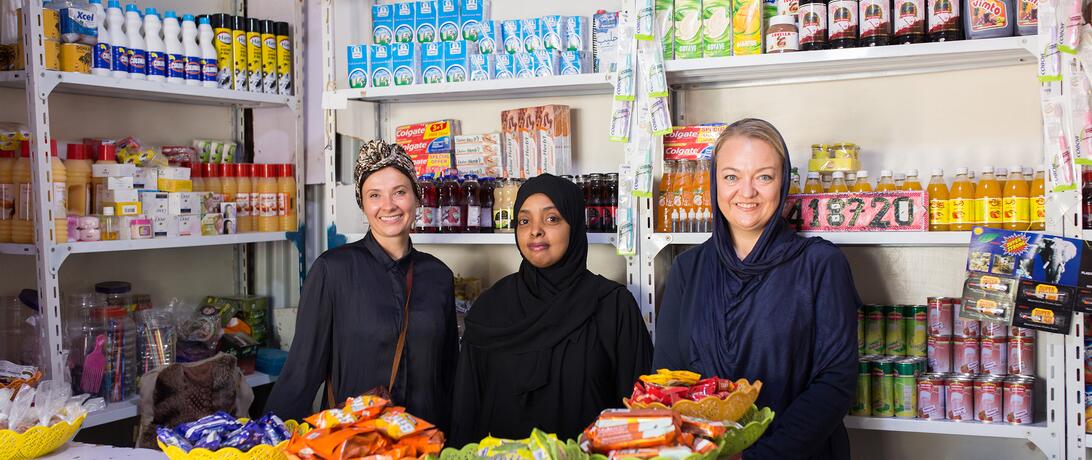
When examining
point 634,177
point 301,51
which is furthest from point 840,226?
point 301,51

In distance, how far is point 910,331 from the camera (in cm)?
270

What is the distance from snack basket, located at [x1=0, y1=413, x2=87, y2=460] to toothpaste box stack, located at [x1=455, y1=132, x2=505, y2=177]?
1636 mm

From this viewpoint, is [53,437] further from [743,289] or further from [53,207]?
[743,289]

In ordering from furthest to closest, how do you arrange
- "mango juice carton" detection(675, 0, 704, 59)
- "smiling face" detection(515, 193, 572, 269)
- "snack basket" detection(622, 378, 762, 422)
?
"mango juice carton" detection(675, 0, 704, 59) < "smiling face" detection(515, 193, 572, 269) < "snack basket" detection(622, 378, 762, 422)

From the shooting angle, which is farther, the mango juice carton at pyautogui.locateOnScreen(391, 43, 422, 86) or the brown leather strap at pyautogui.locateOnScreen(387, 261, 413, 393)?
the mango juice carton at pyautogui.locateOnScreen(391, 43, 422, 86)

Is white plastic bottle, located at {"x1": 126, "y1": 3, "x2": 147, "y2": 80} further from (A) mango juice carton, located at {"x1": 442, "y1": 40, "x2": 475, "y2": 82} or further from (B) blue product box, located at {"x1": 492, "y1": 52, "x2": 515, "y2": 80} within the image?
(B) blue product box, located at {"x1": 492, "y1": 52, "x2": 515, "y2": 80}

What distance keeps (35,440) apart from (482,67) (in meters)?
1.80

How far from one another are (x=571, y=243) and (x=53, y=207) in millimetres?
1626

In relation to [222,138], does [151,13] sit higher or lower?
higher

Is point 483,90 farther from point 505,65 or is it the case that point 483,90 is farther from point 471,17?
point 471,17

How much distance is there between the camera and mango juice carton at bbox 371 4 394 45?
3.30 meters

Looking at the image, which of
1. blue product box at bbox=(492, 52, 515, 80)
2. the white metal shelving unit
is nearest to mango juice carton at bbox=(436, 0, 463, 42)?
blue product box at bbox=(492, 52, 515, 80)

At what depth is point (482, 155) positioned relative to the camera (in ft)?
10.7

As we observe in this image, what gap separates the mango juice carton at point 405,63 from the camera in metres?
3.22
